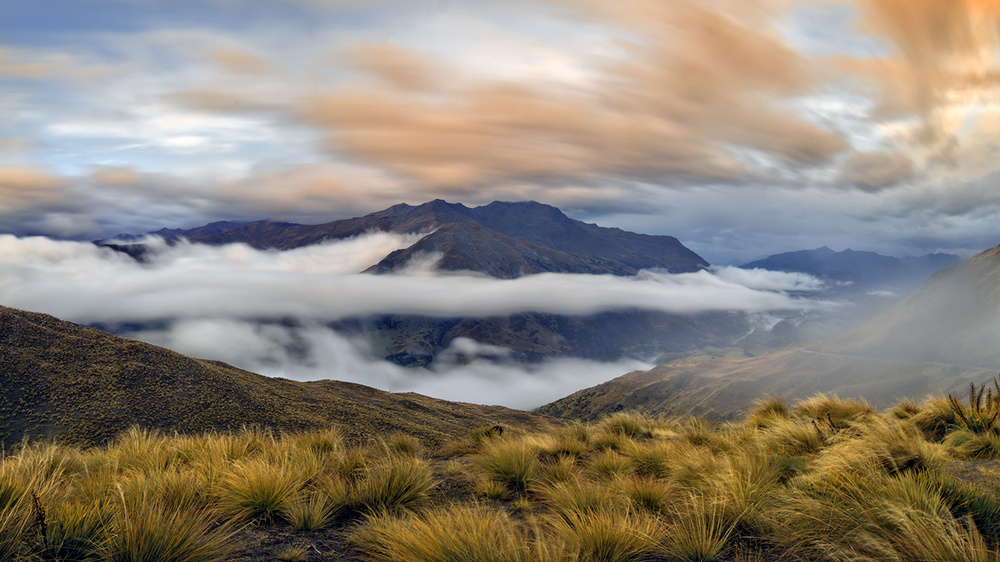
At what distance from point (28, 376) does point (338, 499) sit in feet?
70.4

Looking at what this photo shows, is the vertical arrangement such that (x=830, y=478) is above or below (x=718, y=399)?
above

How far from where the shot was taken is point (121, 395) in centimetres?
1948

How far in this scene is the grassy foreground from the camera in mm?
4102

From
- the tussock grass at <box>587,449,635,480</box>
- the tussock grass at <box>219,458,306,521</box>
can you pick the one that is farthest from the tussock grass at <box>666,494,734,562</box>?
the tussock grass at <box>219,458,306,521</box>

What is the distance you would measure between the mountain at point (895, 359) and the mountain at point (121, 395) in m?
124

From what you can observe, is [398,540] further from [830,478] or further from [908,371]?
[908,371]

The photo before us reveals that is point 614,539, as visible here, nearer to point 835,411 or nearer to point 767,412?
point 835,411

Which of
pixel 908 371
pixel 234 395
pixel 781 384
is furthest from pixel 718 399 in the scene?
pixel 234 395

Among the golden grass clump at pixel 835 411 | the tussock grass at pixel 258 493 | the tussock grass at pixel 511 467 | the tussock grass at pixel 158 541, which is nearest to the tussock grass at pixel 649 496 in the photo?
the tussock grass at pixel 511 467

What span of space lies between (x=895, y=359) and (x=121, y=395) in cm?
19487

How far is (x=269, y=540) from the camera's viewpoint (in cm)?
514

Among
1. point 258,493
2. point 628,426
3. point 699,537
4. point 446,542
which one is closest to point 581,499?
point 699,537

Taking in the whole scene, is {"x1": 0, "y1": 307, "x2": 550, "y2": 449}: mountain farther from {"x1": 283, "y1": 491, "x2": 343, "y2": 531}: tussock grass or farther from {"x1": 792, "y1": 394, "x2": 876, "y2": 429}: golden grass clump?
{"x1": 792, "y1": 394, "x2": 876, "y2": 429}: golden grass clump

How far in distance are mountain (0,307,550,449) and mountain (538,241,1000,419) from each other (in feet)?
408
